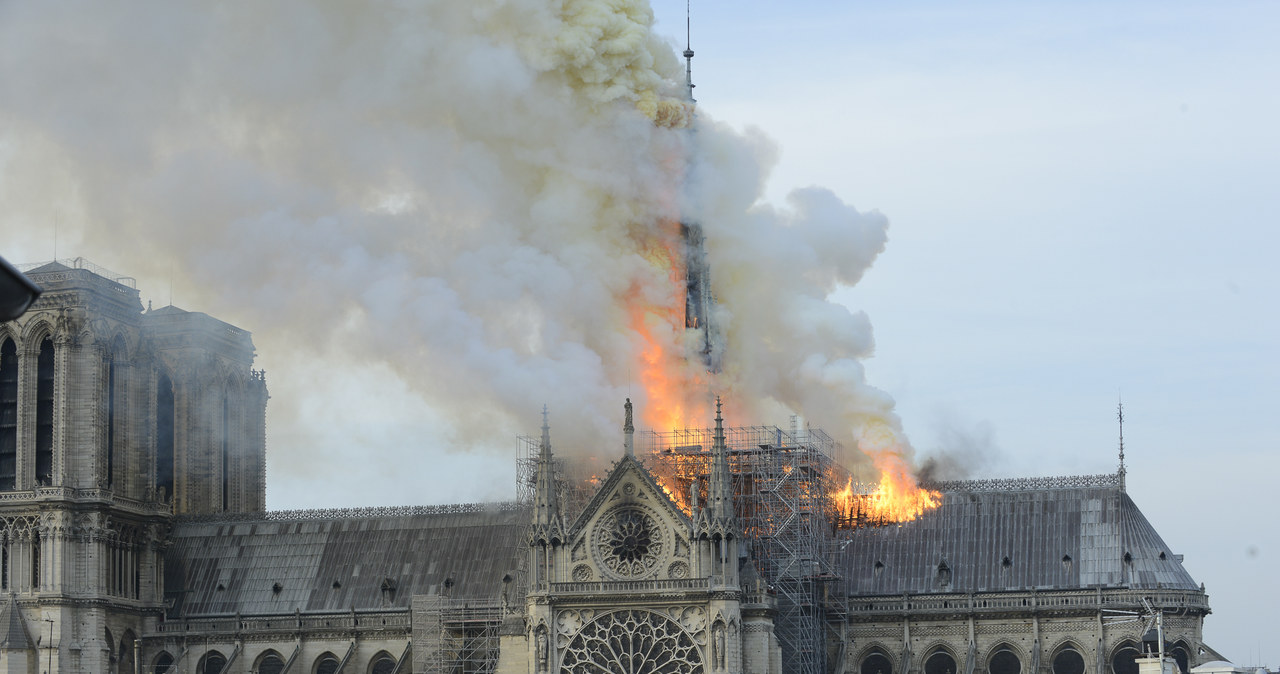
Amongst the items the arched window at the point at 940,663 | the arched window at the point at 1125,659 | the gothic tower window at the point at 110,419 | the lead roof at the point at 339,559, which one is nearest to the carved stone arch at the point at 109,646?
the lead roof at the point at 339,559

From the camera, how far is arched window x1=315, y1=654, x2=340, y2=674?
86.6 metres

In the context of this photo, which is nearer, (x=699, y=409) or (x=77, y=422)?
(x=699, y=409)

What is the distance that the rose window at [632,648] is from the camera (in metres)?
71.4

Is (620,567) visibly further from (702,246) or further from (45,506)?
(45,506)

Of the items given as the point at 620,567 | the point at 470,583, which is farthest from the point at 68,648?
the point at 620,567

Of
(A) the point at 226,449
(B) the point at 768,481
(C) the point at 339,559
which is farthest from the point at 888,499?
(A) the point at 226,449

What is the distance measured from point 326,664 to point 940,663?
99.2 feet

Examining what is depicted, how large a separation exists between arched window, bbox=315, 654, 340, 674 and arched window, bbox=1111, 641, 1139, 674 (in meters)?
37.0

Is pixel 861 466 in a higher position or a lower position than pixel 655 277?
lower

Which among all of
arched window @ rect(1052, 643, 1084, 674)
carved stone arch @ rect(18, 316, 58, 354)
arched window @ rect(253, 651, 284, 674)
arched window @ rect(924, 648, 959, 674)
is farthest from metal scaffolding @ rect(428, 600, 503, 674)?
carved stone arch @ rect(18, 316, 58, 354)

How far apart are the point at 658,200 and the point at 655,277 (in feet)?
11.8

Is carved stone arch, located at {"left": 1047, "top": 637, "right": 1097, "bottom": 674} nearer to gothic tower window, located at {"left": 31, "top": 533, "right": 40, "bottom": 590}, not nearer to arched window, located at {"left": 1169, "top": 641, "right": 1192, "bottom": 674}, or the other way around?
arched window, located at {"left": 1169, "top": 641, "right": 1192, "bottom": 674}

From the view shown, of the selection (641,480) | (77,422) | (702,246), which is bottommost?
(641,480)

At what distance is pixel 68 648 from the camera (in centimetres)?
8506
